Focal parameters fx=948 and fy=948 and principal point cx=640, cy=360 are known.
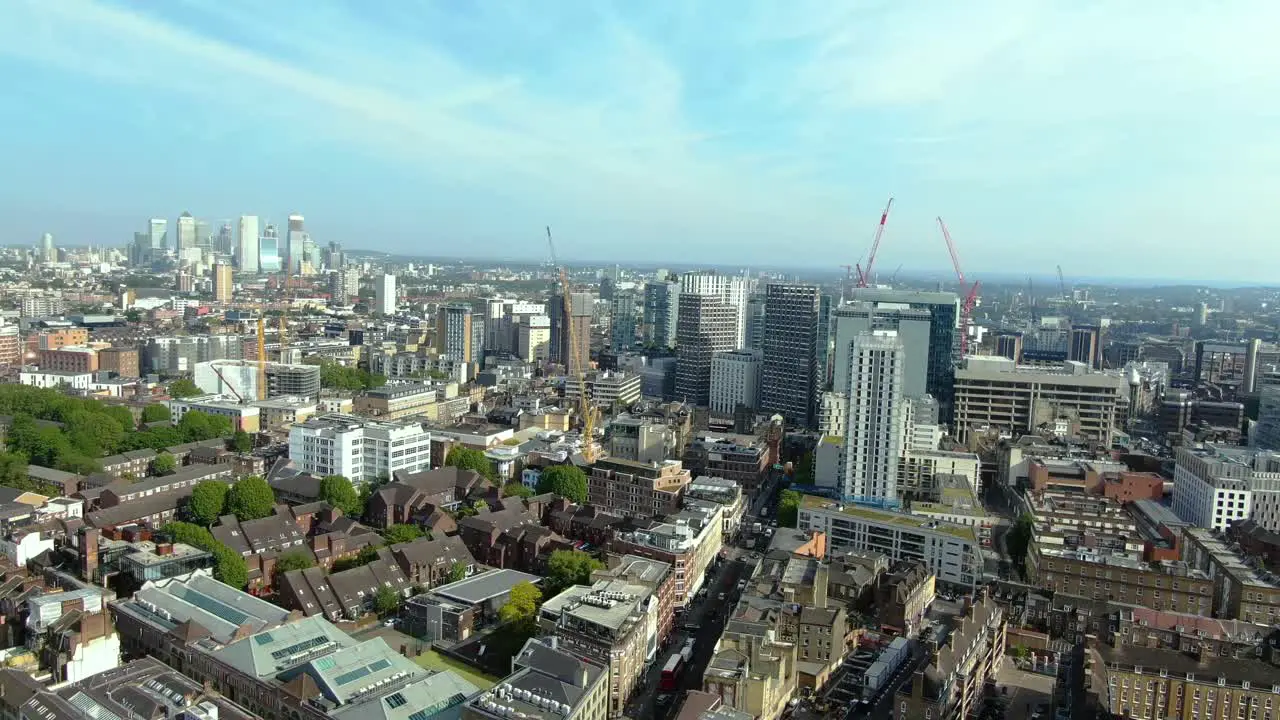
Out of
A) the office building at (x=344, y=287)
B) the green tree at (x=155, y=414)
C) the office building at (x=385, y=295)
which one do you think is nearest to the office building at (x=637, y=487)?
the green tree at (x=155, y=414)

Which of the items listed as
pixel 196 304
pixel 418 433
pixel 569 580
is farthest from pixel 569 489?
pixel 196 304

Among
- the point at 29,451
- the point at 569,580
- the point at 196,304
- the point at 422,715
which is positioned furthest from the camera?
the point at 196,304

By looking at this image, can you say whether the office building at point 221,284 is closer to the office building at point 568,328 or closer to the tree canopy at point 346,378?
the office building at point 568,328

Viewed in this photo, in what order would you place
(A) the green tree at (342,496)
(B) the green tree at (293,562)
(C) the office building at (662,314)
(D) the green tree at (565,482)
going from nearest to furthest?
(B) the green tree at (293,562), (A) the green tree at (342,496), (D) the green tree at (565,482), (C) the office building at (662,314)

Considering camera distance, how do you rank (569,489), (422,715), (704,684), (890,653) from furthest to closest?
(569,489), (890,653), (704,684), (422,715)

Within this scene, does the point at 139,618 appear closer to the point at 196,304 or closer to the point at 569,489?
the point at 569,489

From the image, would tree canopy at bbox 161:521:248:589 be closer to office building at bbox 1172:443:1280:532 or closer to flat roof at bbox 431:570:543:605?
flat roof at bbox 431:570:543:605

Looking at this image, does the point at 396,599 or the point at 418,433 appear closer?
the point at 396,599
